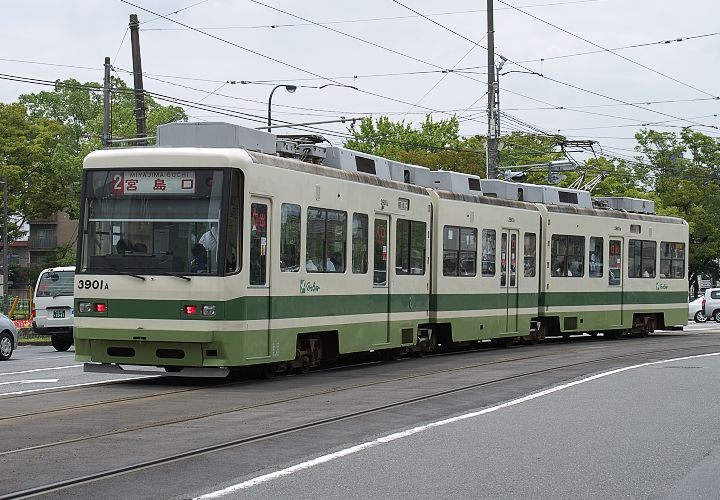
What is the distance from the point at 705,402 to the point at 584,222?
15.2 meters

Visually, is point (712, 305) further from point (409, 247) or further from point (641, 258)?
point (409, 247)

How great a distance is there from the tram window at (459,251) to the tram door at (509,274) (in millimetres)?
1457

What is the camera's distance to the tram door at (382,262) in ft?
69.2

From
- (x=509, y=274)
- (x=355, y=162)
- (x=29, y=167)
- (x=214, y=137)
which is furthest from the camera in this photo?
(x=29, y=167)

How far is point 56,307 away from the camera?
3070 centimetres

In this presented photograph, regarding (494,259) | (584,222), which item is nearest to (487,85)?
(584,222)

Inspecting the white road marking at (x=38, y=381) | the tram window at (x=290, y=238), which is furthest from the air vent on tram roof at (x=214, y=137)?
the white road marking at (x=38, y=381)

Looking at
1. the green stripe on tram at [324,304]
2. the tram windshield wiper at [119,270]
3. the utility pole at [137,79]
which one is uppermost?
the utility pole at [137,79]

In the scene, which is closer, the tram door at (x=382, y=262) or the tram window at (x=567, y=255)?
the tram door at (x=382, y=262)

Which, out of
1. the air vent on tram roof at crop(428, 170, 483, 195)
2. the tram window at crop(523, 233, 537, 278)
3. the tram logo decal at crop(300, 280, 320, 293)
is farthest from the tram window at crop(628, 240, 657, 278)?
the tram logo decal at crop(300, 280, 320, 293)

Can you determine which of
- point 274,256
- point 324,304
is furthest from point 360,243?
point 274,256

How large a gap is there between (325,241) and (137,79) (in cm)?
1386

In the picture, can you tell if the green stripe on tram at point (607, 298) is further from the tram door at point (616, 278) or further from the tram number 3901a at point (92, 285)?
the tram number 3901a at point (92, 285)

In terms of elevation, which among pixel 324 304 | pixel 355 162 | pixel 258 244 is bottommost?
pixel 324 304
